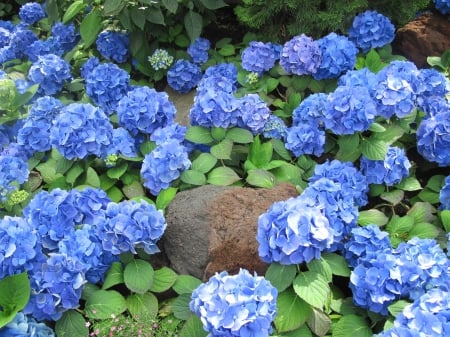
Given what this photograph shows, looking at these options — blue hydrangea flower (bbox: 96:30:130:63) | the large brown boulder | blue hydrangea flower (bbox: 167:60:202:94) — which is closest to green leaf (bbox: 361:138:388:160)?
the large brown boulder

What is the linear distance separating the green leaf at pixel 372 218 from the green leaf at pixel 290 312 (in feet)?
1.86

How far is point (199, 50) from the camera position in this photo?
12.1 feet

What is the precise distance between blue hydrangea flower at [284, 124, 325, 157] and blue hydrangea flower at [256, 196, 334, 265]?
78 centimetres

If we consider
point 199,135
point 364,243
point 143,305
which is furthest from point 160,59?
point 364,243

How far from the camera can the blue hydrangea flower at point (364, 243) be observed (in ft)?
7.58

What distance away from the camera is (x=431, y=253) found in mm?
2176

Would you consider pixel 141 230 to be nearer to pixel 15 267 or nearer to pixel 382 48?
pixel 15 267

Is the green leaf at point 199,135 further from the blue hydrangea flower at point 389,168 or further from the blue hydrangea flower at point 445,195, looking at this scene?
the blue hydrangea flower at point 445,195

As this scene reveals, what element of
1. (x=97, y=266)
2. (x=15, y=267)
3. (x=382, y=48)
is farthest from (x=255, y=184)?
(x=382, y=48)

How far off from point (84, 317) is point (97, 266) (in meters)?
0.21

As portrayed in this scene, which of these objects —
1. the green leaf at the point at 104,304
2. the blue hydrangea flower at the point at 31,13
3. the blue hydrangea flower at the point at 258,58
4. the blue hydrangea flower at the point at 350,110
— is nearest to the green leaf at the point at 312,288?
the green leaf at the point at 104,304

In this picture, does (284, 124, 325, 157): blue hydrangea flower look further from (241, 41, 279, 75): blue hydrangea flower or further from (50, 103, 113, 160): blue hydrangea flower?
(50, 103, 113, 160): blue hydrangea flower

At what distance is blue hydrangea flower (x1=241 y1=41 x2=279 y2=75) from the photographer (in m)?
3.43

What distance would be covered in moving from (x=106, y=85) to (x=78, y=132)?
69 cm
